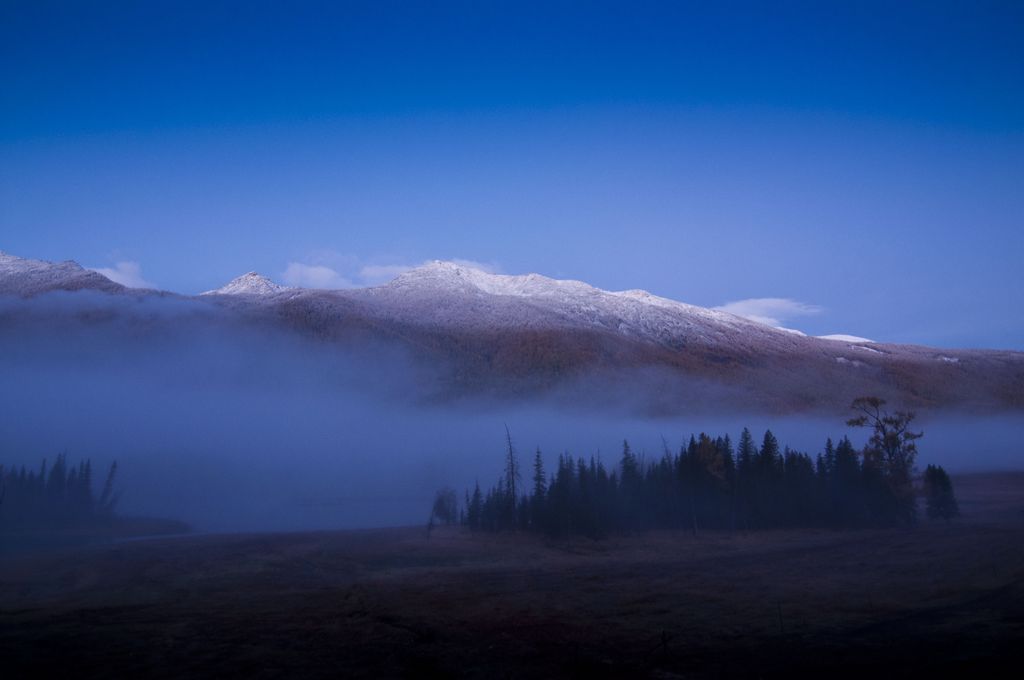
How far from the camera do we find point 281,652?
27.9 meters

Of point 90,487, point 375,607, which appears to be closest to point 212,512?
point 90,487

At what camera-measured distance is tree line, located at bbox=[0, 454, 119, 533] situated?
9512 centimetres

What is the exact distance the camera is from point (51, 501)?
102 meters

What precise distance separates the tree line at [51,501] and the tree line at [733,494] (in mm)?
58628

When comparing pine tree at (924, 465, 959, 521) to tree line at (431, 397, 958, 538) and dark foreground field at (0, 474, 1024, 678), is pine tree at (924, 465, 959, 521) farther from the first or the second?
dark foreground field at (0, 474, 1024, 678)

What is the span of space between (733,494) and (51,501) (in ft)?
329

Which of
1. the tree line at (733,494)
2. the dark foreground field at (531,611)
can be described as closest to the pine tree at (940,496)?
the tree line at (733,494)

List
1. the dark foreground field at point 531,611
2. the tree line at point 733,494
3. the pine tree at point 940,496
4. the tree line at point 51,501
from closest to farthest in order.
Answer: the dark foreground field at point 531,611, the pine tree at point 940,496, the tree line at point 733,494, the tree line at point 51,501

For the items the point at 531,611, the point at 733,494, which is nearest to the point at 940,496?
the point at 733,494

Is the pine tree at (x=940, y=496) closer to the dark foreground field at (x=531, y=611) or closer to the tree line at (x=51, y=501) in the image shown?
the dark foreground field at (x=531, y=611)

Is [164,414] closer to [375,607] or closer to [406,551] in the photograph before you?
[406,551]

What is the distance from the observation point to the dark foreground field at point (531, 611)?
83.3ft

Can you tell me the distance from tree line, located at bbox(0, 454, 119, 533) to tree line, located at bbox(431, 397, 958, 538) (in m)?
58.6

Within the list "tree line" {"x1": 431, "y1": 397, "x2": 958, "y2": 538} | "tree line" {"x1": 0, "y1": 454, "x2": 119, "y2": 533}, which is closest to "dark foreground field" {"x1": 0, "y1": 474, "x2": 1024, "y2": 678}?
"tree line" {"x1": 431, "y1": 397, "x2": 958, "y2": 538}
